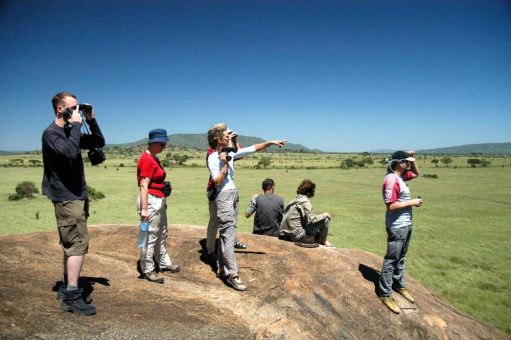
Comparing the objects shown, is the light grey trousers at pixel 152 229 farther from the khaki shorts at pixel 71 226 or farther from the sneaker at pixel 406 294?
the sneaker at pixel 406 294

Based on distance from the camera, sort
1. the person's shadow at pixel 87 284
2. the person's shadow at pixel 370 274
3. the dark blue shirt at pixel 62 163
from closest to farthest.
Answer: the dark blue shirt at pixel 62 163 < the person's shadow at pixel 87 284 < the person's shadow at pixel 370 274

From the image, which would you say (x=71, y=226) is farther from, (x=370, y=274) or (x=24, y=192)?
(x=24, y=192)


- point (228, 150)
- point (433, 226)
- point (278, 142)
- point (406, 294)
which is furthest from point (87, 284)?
point (433, 226)

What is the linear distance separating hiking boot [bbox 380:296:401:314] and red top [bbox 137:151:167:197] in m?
3.49

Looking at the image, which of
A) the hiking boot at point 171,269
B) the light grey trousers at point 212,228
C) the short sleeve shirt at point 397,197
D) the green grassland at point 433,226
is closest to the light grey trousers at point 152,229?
the hiking boot at point 171,269

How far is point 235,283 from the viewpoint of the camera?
4559 millimetres

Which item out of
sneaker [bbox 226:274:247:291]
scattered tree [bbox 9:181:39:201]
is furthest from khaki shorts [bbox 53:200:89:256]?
scattered tree [bbox 9:181:39:201]

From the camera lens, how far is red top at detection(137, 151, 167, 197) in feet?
14.8

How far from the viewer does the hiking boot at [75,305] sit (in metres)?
3.28

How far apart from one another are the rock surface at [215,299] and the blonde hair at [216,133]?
6.51 ft

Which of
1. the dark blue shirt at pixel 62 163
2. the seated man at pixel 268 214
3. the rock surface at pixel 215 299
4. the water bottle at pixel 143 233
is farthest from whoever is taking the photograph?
the seated man at pixel 268 214

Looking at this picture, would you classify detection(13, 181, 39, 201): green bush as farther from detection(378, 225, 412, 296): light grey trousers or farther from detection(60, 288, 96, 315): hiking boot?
detection(378, 225, 412, 296): light grey trousers

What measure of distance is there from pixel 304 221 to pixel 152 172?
334cm

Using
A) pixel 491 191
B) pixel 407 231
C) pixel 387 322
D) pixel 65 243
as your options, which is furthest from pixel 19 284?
pixel 491 191
